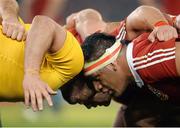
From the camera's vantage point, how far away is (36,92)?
1.75 meters

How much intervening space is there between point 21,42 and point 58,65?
0.46 feet

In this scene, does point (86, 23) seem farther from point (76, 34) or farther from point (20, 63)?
point (20, 63)

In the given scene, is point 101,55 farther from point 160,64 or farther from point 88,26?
point 88,26

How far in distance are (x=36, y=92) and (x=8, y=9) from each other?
1.44 ft

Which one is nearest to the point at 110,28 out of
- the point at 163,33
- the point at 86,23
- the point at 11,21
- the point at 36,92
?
the point at 86,23

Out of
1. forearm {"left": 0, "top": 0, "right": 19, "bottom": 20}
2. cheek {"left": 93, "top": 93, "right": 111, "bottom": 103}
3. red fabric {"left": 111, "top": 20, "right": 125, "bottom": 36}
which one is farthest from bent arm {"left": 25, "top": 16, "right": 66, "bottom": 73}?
red fabric {"left": 111, "top": 20, "right": 125, "bottom": 36}

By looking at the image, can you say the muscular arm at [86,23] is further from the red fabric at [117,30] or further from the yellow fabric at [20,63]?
the yellow fabric at [20,63]

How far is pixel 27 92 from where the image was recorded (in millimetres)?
1766

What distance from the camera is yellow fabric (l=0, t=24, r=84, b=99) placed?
6.40 feet

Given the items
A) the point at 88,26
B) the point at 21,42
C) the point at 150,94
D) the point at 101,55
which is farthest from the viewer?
the point at 88,26

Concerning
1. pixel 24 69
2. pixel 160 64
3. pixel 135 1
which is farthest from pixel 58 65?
pixel 135 1

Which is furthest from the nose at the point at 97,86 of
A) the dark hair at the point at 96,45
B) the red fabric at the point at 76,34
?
the red fabric at the point at 76,34

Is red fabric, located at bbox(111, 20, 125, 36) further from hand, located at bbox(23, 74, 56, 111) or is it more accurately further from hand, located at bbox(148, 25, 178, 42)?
hand, located at bbox(23, 74, 56, 111)

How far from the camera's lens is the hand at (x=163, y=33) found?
2.04m
